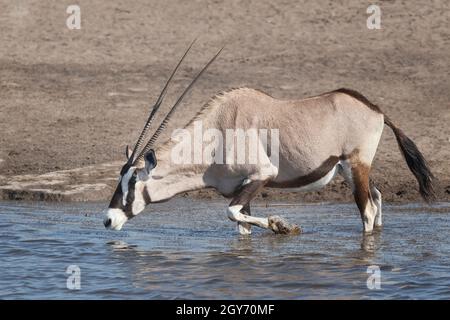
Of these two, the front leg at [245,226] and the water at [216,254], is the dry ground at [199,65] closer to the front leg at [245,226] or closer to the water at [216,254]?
the water at [216,254]

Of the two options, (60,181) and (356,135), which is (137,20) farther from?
(356,135)

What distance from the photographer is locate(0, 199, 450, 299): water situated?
722 centimetres

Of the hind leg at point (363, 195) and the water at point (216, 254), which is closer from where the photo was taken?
the water at point (216, 254)

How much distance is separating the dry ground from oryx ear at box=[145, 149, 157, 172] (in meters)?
2.80

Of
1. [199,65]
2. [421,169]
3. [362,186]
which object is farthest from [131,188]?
[199,65]

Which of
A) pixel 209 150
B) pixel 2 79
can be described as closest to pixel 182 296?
pixel 209 150

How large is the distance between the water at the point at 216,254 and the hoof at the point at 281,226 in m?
0.08

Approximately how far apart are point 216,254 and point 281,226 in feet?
3.19

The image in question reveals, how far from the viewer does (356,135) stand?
9.16m

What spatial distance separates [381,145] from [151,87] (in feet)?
11.3

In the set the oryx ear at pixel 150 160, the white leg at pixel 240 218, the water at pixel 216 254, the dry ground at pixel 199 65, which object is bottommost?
the water at pixel 216 254

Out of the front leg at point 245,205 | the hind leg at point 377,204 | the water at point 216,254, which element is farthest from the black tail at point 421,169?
the front leg at point 245,205

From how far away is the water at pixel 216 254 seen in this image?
7.22 meters

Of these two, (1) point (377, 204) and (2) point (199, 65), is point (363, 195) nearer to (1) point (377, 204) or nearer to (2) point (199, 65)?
(1) point (377, 204)
